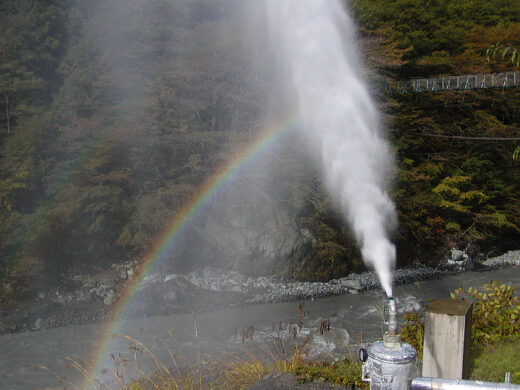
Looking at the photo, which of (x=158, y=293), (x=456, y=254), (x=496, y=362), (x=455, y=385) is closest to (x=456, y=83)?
(x=456, y=254)

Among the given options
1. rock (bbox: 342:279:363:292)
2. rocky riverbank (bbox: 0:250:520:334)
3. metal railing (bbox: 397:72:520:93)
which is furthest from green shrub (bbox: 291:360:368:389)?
metal railing (bbox: 397:72:520:93)

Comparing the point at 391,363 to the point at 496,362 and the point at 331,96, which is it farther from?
the point at 331,96

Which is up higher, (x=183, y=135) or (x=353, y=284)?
(x=183, y=135)

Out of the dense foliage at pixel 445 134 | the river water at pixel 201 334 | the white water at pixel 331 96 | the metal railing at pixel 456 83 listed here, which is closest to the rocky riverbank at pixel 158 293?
the river water at pixel 201 334

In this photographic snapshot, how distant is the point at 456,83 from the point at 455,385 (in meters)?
18.1

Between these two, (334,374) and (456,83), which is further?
(456,83)

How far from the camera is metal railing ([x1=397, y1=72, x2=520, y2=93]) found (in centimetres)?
1720

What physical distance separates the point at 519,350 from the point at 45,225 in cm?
1190

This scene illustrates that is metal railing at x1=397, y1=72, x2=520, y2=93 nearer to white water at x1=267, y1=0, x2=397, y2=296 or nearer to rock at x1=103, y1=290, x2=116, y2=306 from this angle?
white water at x1=267, y1=0, x2=397, y2=296

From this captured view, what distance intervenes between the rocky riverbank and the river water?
0.43 m

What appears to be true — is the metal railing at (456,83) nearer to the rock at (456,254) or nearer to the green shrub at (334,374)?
the rock at (456,254)

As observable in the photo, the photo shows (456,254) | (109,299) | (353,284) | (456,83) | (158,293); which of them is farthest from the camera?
(456,83)

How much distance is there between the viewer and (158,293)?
38.9ft

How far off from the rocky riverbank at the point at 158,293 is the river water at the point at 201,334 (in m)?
0.43
